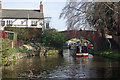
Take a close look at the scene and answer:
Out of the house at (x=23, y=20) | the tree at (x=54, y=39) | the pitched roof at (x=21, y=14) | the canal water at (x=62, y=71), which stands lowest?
the canal water at (x=62, y=71)

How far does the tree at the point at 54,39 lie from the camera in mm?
42141

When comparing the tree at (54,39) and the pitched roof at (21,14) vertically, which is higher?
the pitched roof at (21,14)

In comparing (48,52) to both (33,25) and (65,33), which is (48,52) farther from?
(33,25)

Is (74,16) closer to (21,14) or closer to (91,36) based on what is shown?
(91,36)

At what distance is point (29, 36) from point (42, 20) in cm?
1044

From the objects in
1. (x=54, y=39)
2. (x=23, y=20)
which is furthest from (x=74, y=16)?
(x=23, y=20)

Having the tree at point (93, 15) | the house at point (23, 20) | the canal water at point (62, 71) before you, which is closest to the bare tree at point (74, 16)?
the tree at point (93, 15)

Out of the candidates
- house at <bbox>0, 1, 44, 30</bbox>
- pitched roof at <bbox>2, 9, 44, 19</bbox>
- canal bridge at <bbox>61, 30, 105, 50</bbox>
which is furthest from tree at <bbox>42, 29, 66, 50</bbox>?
pitched roof at <bbox>2, 9, 44, 19</bbox>

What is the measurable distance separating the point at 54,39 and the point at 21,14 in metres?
17.9

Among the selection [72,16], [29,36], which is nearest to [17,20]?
[29,36]

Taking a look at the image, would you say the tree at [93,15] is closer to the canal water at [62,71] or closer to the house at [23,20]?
the canal water at [62,71]

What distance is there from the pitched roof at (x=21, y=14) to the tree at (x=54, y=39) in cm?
1200

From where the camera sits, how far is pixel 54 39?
41844mm

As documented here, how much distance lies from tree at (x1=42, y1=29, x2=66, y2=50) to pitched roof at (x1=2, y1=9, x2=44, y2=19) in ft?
39.4
